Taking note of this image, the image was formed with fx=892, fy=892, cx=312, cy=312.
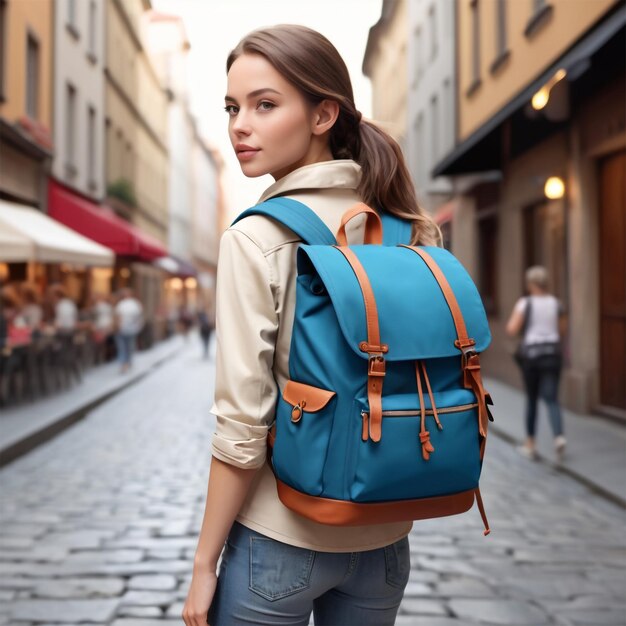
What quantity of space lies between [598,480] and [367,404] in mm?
5926

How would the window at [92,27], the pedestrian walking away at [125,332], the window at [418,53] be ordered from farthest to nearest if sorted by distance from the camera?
the window at [418,53] → the window at [92,27] → the pedestrian walking away at [125,332]

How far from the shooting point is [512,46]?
14.7 metres

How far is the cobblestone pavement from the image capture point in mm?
4051

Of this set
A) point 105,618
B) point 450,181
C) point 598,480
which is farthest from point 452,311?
point 450,181

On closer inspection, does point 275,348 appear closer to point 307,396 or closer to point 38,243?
point 307,396

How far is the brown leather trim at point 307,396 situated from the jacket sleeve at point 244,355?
0.20 ft

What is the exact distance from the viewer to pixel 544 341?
26.9 ft

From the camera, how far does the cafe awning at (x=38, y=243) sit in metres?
11.5

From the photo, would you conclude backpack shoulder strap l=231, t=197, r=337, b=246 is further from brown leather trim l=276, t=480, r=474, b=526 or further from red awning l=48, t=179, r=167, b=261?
red awning l=48, t=179, r=167, b=261

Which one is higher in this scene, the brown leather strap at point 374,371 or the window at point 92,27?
the window at point 92,27

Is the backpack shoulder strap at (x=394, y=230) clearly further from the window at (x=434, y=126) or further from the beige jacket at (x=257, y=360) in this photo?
the window at (x=434, y=126)

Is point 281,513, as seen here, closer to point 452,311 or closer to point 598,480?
point 452,311

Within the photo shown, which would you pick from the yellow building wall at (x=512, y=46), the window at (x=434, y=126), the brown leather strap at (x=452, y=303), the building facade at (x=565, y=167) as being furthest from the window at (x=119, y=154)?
the brown leather strap at (x=452, y=303)

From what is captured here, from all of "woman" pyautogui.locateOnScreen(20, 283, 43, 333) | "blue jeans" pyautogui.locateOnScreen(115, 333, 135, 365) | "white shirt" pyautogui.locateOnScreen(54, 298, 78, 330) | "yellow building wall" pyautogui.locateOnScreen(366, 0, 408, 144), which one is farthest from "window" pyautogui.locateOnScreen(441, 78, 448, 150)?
"woman" pyautogui.locateOnScreen(20, 283, 43, 333)
